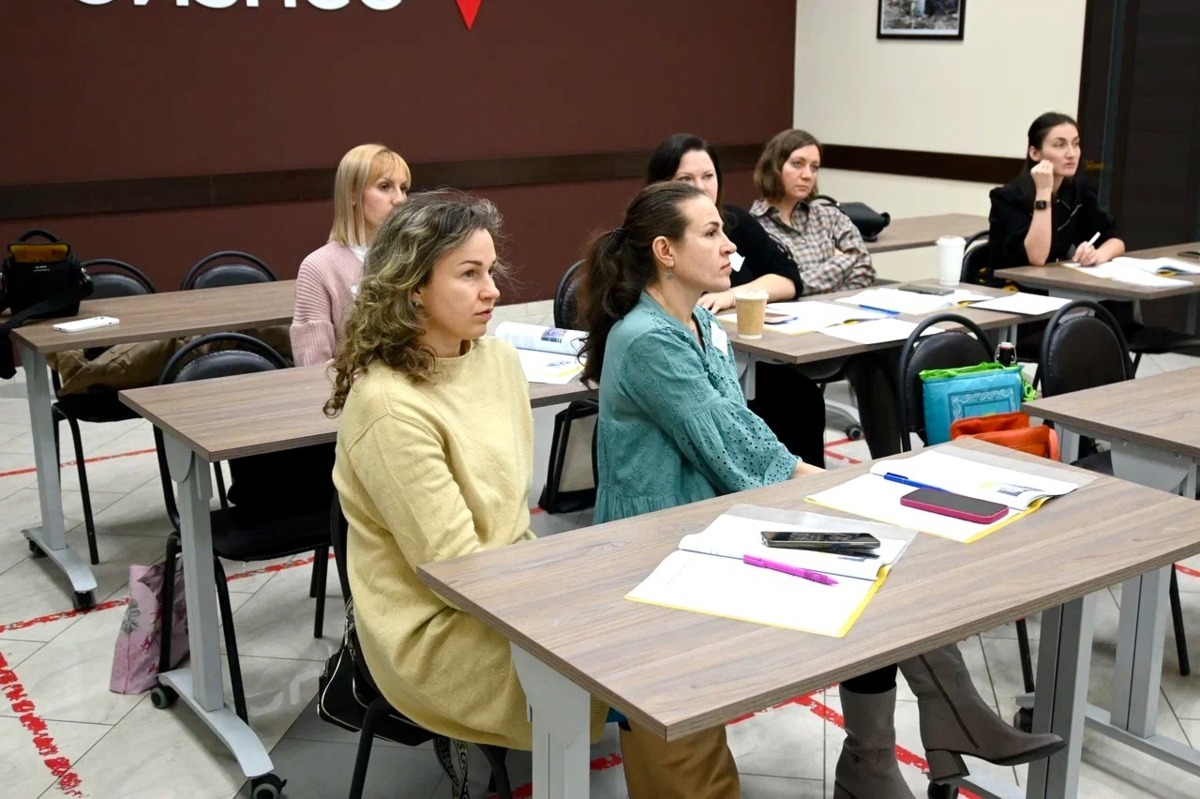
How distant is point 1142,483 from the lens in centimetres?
282

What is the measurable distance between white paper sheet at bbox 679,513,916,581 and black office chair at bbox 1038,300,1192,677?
1.51 m

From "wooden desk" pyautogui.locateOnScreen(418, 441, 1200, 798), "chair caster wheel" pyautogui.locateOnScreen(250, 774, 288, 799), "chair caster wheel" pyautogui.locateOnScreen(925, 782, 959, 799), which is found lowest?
"chair caster wheel" pyautogui.locateOnScreen(250, 774, 288, 799)

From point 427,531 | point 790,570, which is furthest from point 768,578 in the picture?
point 427,531

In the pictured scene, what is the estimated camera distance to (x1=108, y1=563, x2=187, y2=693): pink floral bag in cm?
315

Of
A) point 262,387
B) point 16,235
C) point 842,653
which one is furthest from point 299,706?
point 16,235

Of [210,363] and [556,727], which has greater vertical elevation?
[210,363]

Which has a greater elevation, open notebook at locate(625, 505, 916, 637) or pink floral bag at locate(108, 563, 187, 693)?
open notebook at locate(625, 505, 916, 637)

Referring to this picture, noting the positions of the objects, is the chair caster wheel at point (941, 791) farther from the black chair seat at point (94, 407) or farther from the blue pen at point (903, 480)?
the black chair seat at point (94, 407)

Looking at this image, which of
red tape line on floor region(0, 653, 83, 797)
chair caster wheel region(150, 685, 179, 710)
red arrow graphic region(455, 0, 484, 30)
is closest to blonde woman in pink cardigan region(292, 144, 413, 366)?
chair caster wheel region(150, 685, 179, 710)

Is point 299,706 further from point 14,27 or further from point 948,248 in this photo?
point 14,27

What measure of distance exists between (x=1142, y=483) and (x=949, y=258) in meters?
1.85

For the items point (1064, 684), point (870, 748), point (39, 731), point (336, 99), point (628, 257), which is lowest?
point (39, 731)

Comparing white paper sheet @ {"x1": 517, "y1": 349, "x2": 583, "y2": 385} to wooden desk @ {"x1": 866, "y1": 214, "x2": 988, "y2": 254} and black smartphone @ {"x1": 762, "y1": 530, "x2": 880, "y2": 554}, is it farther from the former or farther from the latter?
A: wooden desk @ {"x1": 866, "y1": 214, "x2": 988, "y2": 254}

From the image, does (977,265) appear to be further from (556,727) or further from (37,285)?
(556,727)
